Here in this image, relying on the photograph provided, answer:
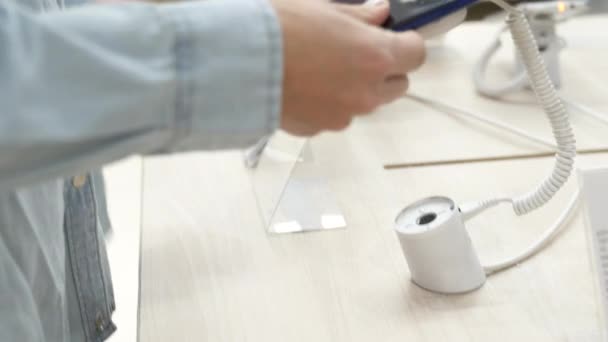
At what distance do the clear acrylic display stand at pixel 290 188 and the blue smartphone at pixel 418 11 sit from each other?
314mm

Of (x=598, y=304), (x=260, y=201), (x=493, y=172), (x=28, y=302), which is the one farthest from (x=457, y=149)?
(x=28, y=302)

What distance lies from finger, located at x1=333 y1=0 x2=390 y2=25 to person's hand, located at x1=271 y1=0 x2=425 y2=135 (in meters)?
0.04

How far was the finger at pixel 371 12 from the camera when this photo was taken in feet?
1.85

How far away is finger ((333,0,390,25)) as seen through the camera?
1.85ft

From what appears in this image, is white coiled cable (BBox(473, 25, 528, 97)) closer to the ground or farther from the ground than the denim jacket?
closer to the ground

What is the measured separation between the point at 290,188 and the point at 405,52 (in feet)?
1.39

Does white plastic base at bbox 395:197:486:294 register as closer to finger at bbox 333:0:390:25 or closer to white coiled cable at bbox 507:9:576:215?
white coiled cable at bbox 507:9:576:215

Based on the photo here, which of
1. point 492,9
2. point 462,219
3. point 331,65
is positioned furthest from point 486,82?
point 331,65

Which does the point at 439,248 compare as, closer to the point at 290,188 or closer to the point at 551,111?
the point at 551,111

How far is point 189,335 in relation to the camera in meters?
0.71

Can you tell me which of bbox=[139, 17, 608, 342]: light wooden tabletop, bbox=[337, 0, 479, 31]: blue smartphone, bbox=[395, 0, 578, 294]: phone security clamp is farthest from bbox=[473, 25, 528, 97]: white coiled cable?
bbox=[337, 0, 479, 31]: blue smartphone

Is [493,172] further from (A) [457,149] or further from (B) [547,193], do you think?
(B) [547,193]

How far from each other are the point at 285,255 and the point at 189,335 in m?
0.16

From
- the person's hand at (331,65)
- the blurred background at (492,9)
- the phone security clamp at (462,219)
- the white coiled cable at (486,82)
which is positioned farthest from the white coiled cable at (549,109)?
the blurred background at (492,9)
